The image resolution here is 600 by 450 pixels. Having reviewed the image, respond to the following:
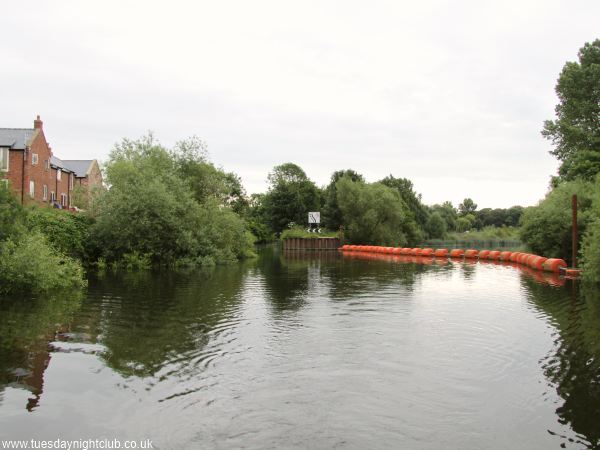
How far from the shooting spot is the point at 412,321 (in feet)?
46.4

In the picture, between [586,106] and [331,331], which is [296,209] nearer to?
[586,106]

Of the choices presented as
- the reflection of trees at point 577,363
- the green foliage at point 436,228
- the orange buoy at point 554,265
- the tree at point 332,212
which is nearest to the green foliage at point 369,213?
the tree at point 332,212

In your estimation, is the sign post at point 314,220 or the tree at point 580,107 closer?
the tree at point 580,107

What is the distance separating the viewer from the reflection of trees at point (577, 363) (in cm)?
727

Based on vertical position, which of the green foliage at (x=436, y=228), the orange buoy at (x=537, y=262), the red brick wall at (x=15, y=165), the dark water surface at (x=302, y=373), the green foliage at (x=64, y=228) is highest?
the red brick wall at (x=15, y=165)

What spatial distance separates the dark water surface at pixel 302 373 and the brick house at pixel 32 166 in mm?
29148

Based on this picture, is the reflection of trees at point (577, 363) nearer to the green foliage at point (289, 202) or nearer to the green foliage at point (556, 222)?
the green foliage at point (556, 222)

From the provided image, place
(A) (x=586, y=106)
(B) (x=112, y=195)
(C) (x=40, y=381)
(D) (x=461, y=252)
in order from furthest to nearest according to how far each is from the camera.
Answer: (D) (x=461, y=252) < (A) (x=586, y=106) < (B) (x=112, y=195) < (C) (x=40, y=381)

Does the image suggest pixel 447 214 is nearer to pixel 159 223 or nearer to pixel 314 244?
pixel 314 244

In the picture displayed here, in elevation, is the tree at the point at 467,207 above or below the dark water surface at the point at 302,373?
above

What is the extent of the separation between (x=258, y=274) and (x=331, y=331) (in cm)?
1730

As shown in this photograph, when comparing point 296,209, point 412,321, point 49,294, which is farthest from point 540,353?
point 296,209

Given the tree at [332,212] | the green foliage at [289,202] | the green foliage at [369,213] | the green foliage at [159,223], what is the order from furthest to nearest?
the green foliage at [289,202] → the tree at [332,212] → the green foliage at [369,213] → the green foliage at [159,223]

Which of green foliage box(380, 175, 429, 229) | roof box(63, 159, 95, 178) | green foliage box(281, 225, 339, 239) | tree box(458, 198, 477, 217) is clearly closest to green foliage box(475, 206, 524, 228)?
tree box(458, 198, 477, 217)
